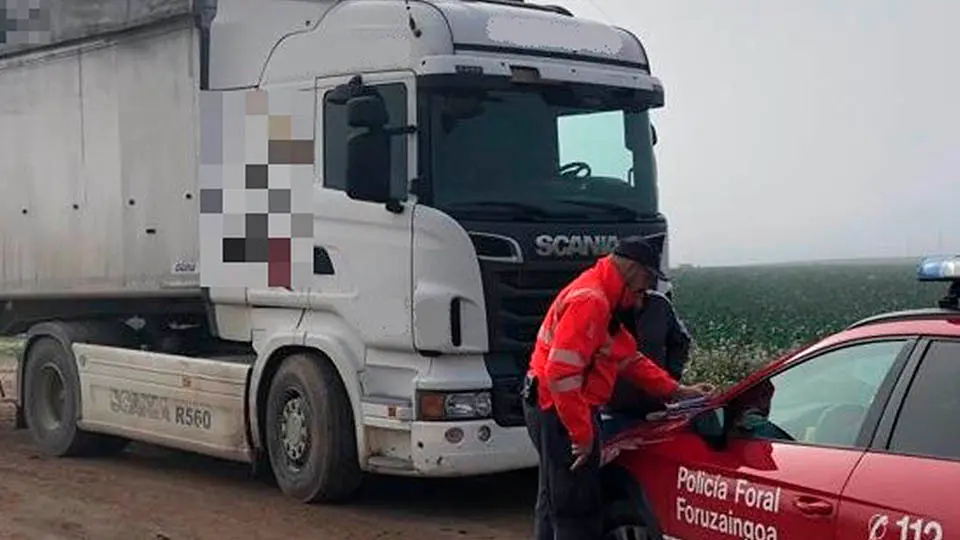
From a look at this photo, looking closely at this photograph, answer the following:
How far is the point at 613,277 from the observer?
6.18 metres

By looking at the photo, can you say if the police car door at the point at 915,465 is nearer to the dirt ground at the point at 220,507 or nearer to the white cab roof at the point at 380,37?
the dirt ground at the point at 220,507

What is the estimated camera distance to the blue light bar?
4.93 m

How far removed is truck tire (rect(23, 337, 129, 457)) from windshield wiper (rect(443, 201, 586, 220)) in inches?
173

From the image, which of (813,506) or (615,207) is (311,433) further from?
(813,506)

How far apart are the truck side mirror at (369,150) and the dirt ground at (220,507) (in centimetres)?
203

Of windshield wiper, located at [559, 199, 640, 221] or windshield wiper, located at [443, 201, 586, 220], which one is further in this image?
windshield wiper, located at [559, 199, 640, 221]

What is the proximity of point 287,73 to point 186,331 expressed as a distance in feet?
7.80

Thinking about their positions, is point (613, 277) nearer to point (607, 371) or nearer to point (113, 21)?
point (607, 371)

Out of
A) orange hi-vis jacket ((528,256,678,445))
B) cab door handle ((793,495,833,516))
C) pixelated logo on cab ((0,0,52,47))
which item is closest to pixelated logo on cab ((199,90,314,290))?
pixelated logo on cab ((0,0,52,47))

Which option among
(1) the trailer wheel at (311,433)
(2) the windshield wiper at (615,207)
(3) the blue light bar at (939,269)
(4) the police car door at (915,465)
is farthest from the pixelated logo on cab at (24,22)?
(4) the police car door at (915,465)

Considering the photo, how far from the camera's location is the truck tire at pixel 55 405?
37.5 feet

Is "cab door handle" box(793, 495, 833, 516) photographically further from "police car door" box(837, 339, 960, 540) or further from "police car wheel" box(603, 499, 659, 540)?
"police car wheel" box(603, 499, 659, 540)

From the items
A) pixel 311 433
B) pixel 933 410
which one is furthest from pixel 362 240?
pixel 933 410

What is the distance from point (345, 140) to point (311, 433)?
1893 millimetres
